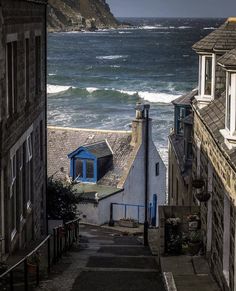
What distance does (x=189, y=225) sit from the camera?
18.7 metres

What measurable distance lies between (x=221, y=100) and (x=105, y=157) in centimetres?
1820

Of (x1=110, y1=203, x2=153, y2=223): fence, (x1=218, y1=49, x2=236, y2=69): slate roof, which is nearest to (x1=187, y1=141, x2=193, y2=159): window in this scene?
(x1=110, y1=203, x2=153, y2=223): fence

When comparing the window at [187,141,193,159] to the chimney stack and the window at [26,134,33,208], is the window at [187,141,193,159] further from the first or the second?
the chimney stack

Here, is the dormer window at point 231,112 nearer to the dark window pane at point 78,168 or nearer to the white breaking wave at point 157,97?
the dark window pane at point 78,168

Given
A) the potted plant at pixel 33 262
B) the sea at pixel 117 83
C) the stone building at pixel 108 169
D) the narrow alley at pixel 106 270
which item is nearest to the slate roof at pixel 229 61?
the narrow alley at pixel 106 270

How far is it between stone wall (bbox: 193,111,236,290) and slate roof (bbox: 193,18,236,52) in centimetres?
177

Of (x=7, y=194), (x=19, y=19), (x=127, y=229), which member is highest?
(x=19, y=19)

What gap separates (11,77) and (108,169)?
1881cm

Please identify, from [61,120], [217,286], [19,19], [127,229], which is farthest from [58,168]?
[61,120]

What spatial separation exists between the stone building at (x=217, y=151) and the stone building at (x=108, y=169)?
12.5m

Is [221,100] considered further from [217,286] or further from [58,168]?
[58,168]

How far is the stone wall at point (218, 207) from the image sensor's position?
44.9ft

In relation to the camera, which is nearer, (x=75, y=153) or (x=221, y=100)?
(x=221, y=100)

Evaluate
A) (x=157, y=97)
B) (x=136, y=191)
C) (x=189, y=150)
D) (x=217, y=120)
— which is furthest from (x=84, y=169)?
(x=157, y=97)
